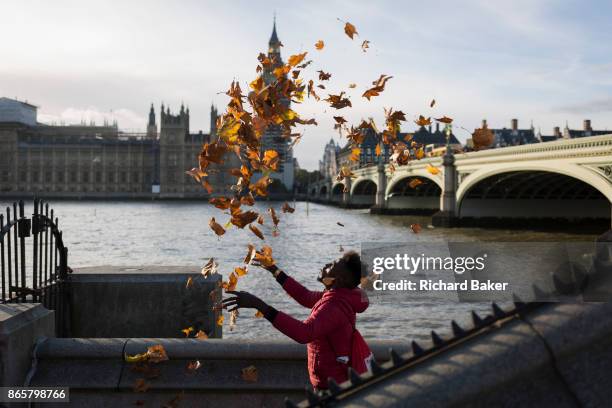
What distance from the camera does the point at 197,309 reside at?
4.29 m

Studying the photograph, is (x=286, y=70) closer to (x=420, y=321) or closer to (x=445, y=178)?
(x=420, y=321)

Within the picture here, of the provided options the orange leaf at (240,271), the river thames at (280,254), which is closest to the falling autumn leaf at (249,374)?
the orange leaf at (240,271)

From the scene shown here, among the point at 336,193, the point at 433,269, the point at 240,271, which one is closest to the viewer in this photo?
the point at 433,269

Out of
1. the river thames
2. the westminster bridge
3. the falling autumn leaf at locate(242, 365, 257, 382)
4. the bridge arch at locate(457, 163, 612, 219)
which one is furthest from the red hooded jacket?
the bridge arch at locate(457, 163, 612, 219)

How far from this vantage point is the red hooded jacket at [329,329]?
2.27 m

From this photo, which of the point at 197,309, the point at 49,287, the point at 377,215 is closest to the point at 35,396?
the point at 49,287

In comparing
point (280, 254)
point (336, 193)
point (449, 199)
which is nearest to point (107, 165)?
point (336, 193)

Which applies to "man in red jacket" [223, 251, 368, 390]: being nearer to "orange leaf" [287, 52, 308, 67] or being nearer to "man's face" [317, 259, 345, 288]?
"man's face" [317, 259, 345, 288]

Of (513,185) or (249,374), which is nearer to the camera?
(249,374)

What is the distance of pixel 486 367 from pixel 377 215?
50.0 meters

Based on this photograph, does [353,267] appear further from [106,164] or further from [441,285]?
[106,164]

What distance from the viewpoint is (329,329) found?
91.1 inches

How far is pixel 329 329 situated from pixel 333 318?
0.04 metres

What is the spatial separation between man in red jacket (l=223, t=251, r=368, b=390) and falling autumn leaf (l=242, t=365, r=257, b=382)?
0.68 metres
